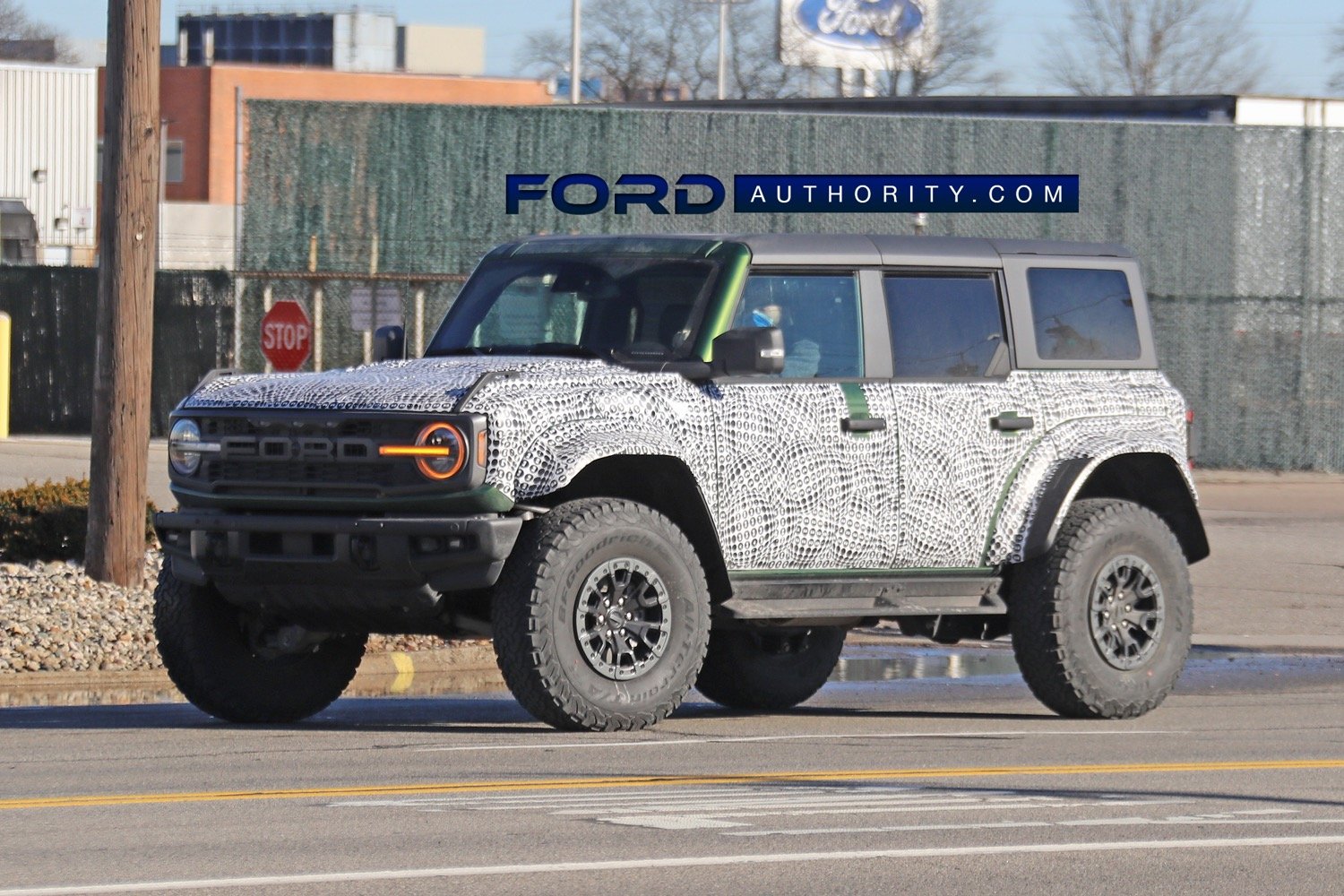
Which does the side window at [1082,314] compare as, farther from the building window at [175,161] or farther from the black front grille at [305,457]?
the building window at [175,161]

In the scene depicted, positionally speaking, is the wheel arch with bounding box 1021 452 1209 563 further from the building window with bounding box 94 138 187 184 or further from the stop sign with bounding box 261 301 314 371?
the building window with bounding box 94 138 187 184

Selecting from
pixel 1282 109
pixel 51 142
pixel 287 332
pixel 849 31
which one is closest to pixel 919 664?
pixel 287 332

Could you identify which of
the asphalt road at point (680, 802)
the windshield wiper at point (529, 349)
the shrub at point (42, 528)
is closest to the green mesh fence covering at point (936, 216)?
the shrub at point (42, 528)

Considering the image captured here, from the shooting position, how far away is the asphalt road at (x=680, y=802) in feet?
22.1

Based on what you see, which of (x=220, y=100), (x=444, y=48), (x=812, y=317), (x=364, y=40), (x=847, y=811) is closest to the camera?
(x=847, y=811)

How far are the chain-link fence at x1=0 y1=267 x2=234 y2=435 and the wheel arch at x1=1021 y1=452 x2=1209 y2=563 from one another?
2515 cm

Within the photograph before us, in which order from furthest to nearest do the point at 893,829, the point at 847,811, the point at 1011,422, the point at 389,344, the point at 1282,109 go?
1. the point at 1282,109
2. the point at 389,344
3. the point at 1011,422
4. the point at 847,811
5. the point at 893,829

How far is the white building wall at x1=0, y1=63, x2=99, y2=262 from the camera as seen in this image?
2366 inches

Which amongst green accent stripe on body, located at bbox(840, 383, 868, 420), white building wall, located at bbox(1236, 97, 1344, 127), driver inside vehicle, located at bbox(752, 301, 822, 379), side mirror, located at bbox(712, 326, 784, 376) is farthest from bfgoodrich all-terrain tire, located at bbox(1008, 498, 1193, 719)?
white building wall, located at bbox(1236, 97, 1344, 127)

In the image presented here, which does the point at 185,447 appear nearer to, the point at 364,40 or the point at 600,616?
the point at 600,616

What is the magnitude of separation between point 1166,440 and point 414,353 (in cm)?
2143

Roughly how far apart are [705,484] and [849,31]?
78.3 m

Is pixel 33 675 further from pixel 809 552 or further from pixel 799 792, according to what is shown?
pixel 799 792

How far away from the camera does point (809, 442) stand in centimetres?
1042
